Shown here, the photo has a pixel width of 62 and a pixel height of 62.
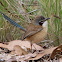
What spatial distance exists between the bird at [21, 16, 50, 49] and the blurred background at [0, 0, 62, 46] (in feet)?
0.67

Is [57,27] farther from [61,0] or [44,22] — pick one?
[61,0]

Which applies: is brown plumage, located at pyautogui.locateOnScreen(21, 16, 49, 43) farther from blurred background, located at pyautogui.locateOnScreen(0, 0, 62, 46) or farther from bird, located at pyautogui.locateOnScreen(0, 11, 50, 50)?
blurred background, located at pyautogui.locateOnScreen(0, 0, 62, 46)

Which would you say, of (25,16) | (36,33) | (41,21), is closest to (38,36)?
(36,33)

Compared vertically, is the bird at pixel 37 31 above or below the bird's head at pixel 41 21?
below

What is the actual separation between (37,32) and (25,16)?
0.93 m

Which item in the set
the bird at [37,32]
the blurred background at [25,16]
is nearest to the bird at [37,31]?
the bird at [37,32]

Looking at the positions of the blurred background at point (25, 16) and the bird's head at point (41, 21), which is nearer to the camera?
the bird's head at point (41, 21)

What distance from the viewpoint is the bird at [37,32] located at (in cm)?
335

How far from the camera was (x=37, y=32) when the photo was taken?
341 centimetres

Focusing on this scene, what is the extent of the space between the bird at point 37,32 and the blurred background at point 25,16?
20 cm

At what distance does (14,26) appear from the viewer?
4.23 metres

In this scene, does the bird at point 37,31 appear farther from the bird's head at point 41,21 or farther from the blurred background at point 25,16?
the blurred background at point 25,16

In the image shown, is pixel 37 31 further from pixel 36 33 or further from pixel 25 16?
pixel 25 16

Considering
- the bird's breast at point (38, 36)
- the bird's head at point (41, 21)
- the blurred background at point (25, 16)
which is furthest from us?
the blurred background at point (25, 16)
